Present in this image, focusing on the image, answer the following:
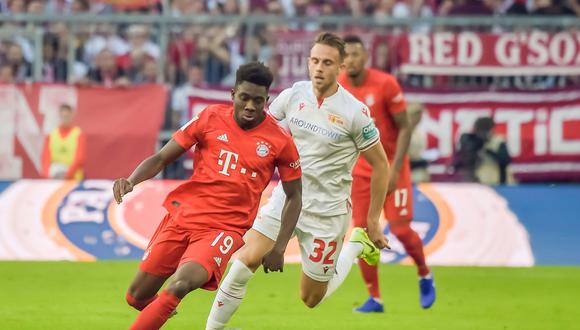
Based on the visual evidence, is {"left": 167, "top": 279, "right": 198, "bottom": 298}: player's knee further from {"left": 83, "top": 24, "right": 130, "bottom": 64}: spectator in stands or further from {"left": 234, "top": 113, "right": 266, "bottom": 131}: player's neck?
{"left": 83, "top": 24, "right": 130, "bottom": 64}: spectator in stands

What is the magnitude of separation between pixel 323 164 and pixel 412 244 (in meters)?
2.95

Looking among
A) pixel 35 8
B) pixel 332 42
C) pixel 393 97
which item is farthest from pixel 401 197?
pixel 35 8

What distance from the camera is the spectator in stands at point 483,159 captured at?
19719 mm

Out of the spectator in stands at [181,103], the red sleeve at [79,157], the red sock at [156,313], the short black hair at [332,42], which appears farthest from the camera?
Result: the spectator in stands at [181,103]

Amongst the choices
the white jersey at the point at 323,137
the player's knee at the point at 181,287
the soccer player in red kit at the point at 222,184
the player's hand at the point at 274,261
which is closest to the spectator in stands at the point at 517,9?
the white jersey at the point at 323,137

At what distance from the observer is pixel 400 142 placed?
1294 cm

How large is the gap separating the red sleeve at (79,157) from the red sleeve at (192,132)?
10367 mm

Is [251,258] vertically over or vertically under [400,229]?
over

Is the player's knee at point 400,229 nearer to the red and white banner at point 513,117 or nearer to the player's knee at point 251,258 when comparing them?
the player's knee at point 251,258

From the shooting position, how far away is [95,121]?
19.9 metres

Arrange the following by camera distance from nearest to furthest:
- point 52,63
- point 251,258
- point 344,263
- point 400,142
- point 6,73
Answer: point 251,258
point 344,263
point 400,142
point 6,73
point 52,63

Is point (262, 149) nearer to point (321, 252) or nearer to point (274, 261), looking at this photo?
point (274, 261)

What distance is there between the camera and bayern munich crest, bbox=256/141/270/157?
964 cm

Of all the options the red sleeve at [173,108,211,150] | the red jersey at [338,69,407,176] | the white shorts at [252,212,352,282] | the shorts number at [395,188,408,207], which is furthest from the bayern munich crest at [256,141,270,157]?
the shorts number at [395,188,408,207]
